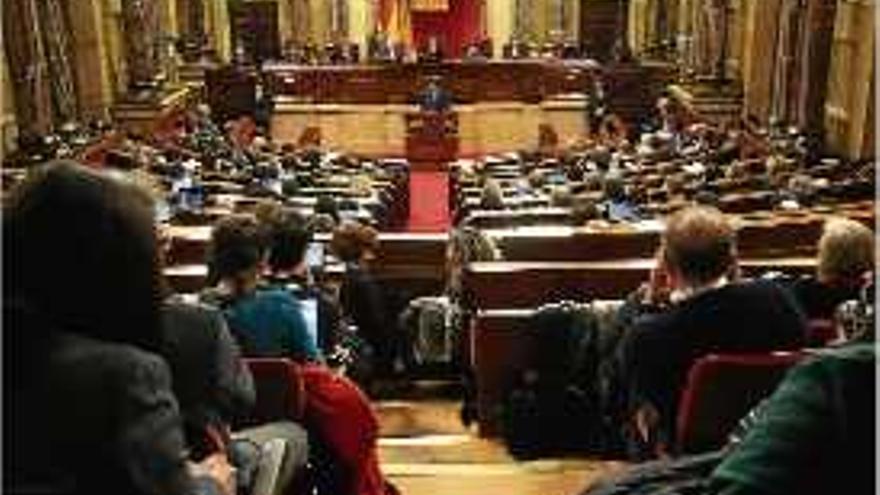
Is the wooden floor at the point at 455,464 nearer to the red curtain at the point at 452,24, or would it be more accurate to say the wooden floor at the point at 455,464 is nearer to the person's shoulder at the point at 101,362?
the person's shoulder at the point at 101,362

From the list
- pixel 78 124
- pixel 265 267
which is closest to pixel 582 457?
pixel 265 267

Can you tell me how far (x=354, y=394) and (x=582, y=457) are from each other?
1730mm

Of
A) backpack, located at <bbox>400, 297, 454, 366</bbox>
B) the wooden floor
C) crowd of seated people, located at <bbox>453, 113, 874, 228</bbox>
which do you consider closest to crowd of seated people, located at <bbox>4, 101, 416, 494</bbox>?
the wooden floor

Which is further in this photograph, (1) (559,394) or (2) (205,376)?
(1) (559,394)

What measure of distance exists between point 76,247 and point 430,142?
626 inches

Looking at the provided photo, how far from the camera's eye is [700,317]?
347cm

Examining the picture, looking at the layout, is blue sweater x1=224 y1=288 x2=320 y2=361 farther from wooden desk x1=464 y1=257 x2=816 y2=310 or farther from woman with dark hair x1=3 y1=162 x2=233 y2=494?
wooden desk x1=464 y1=257 x2=816 y2=310

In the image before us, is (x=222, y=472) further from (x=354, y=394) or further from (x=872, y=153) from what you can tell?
(x=872, y=153)

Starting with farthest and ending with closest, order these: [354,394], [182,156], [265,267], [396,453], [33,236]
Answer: [182,156] < [396,453] < [265,267] < [354,394] < [33,236]

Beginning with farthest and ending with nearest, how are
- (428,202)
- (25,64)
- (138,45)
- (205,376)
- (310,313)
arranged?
(138,45), (428,202), (25,64), (310,313), (205,376)

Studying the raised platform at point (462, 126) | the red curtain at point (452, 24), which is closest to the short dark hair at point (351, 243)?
the raised platform at point (462, 126)

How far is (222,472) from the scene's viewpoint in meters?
2.88

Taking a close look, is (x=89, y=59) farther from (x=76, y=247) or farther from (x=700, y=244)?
(x=76, y=247)

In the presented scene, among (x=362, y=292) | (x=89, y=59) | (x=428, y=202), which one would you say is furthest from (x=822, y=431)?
(x=89, y=59)
